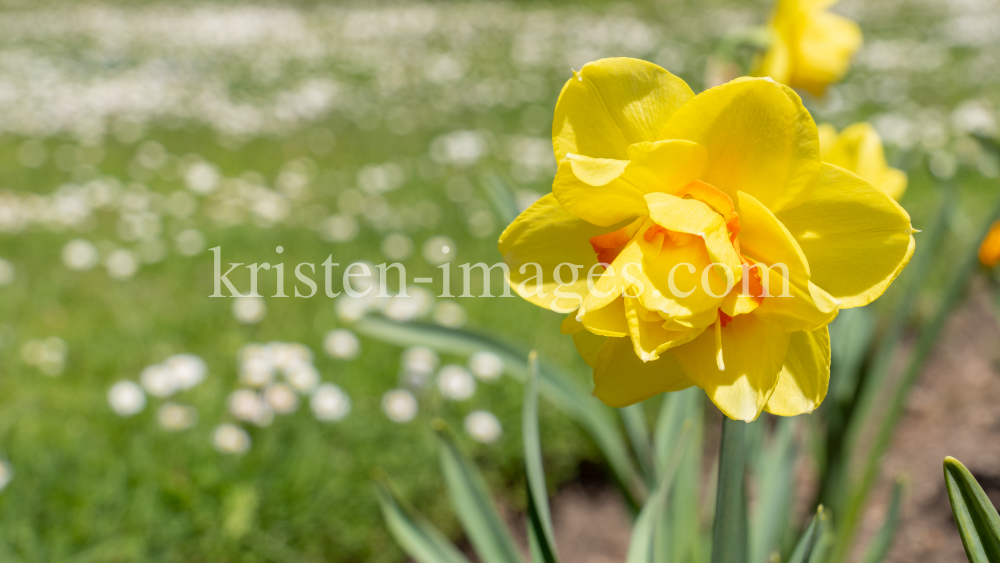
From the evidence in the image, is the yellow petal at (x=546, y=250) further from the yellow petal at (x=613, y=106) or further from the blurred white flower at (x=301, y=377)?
the blurred white flower at (x=301, y=377)

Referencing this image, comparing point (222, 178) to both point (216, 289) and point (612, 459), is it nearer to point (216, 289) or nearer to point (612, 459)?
point (216, 289)

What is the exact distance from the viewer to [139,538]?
1.27 meters

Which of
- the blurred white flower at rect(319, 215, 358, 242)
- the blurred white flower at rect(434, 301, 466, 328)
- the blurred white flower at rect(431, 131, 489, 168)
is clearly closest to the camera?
the blurred white flower at rect(434, 301, 466, 328)

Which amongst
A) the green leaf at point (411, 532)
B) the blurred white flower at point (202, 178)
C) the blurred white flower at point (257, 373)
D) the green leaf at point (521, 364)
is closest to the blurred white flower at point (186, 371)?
the blurred white flower at point (257, 373)

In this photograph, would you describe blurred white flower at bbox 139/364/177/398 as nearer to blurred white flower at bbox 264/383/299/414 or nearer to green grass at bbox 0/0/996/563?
green grass at bbox 0/0/996/563

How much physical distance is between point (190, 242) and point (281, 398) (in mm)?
1486

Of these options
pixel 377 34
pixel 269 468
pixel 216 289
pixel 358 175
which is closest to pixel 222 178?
pixel 358 175

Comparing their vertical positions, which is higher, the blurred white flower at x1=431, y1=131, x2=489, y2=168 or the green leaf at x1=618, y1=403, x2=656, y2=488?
the green leaf at x1=618, y1=403, x2=656, y2=488

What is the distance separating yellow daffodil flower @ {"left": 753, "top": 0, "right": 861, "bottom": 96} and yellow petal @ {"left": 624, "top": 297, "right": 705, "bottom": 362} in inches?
24.1

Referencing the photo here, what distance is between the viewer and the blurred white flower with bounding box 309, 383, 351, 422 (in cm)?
158

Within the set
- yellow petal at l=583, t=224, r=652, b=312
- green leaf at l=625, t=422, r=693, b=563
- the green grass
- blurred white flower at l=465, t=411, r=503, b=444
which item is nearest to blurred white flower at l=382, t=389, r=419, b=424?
the green grass

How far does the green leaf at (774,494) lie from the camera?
101 centimetres

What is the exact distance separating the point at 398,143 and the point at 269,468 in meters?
3.14

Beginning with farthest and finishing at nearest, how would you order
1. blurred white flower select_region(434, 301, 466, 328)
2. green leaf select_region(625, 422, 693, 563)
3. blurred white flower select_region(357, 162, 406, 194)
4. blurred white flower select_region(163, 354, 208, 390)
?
blurred white flower select_region(357, 162, 406, 194)
blurred white flower select_region(434, 301, 466, 328)
blurred white flower select_region(163, 354, 208, 390)
green leaf select_region(625, 422, 693, 563)
